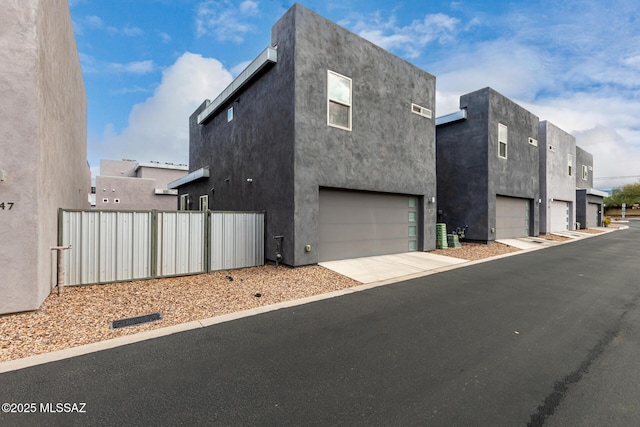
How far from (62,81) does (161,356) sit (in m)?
7.22

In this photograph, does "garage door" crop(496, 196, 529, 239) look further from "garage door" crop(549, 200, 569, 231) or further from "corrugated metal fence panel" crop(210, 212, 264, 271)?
"corrugated metal fence panel" crop(210, 212, 264, 271)

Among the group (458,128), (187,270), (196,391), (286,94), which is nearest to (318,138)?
(286,94)

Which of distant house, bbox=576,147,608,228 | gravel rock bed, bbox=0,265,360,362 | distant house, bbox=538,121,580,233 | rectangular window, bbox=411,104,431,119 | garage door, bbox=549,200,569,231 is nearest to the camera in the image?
gravel rock bed, bbox=0,265,360,362

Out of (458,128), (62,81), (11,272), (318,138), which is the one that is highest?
(458,128)

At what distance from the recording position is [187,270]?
7.55 metres

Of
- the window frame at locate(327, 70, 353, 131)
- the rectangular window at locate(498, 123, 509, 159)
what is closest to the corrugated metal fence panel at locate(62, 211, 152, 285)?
the window frame at locate(327, 70, 353, 131)

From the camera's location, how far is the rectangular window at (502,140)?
1546 centimetres

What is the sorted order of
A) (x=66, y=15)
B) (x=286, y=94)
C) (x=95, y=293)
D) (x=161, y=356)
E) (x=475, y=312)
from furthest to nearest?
(x=286, y=94) < (x=66, y=15) < (x=95, y=293) < (x=475, y=312) < (x=161, y=356)

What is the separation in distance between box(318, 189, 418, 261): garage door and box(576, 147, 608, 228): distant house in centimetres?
2429

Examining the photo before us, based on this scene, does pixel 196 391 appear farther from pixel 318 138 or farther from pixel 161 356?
pixel 318 138

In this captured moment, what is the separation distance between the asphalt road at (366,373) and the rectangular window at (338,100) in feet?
19.6

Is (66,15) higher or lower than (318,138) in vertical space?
higher

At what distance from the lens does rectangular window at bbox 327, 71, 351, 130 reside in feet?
29.0

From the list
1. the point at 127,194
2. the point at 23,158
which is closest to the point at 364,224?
the point at 23,158
